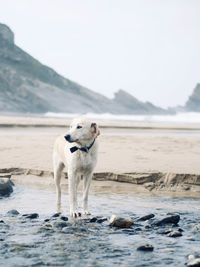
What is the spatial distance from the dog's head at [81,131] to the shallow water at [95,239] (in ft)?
3.83

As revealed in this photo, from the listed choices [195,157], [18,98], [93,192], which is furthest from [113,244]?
[18,98]

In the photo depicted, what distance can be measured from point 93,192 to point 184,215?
2.41 metres

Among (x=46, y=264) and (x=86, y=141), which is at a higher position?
(x=86, y=141)

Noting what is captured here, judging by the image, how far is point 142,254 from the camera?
477 centimetres

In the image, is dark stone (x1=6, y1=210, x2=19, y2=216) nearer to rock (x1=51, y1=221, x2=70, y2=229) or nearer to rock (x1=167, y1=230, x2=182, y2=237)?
rock (x1=51, y1=221, x2=70, y2=229)

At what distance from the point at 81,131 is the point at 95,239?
6.01 feet

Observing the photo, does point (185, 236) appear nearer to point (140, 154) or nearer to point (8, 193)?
point (8, 193)

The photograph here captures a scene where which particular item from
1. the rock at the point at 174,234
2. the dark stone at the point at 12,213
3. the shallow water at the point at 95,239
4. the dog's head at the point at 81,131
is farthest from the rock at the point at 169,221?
the dark stone at the point at 12,213

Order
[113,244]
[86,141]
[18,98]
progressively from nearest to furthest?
[113,244]
[86,141]
[18,98]

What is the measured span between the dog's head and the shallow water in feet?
3.83

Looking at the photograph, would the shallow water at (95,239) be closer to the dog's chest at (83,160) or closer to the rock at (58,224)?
the rock at (58,224)

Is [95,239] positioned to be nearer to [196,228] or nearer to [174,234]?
[174,234]

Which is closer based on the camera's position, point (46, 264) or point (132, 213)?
point (46, 264)

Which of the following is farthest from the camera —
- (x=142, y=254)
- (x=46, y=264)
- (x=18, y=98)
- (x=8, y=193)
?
(x=18, y=98)
